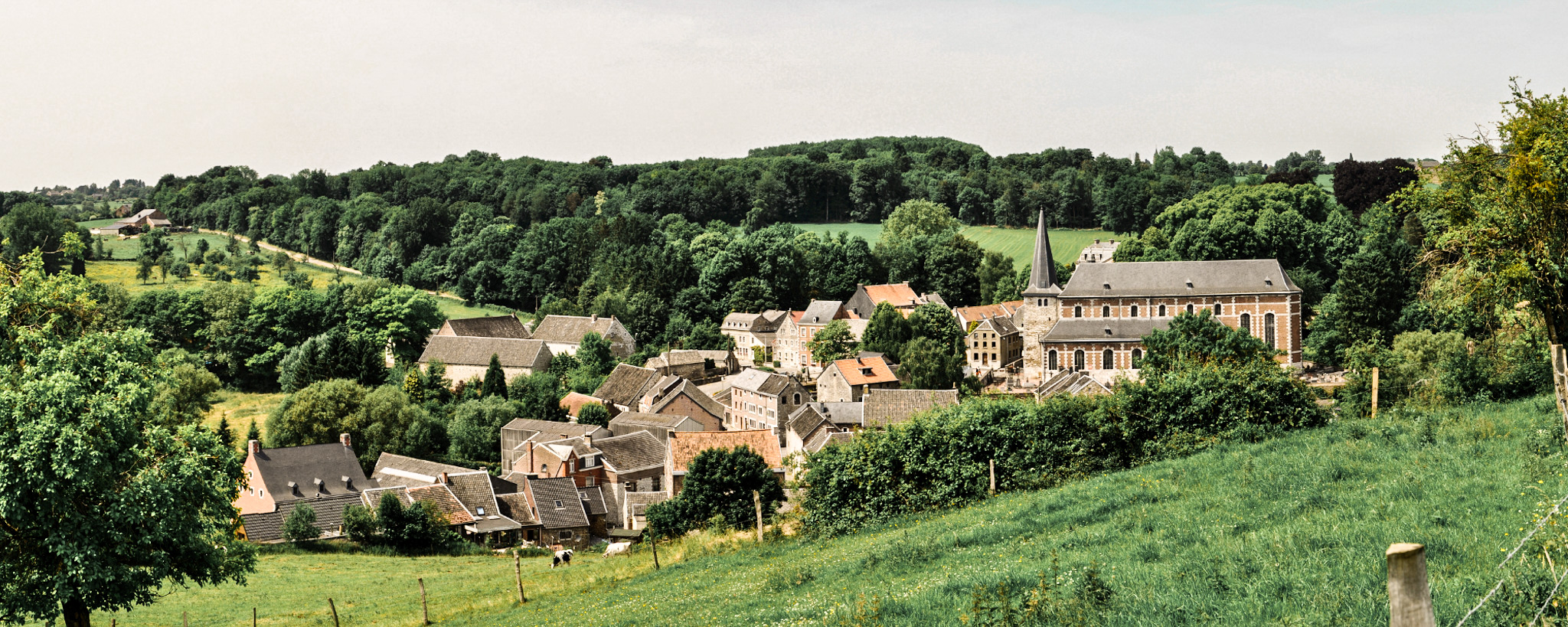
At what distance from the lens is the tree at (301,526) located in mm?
32969

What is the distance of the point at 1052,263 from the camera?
2566 inches

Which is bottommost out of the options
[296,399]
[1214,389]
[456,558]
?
[456,558]

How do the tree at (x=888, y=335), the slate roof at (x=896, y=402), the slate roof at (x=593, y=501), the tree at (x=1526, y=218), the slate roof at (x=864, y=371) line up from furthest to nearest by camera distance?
the tree at (x=888, y=335)
the slate roof at (x=864, y=371)
the slate roof at (x=896, y=402)
the slate roof at (x=593, y=501)
the tree at (x=1526, y=218)

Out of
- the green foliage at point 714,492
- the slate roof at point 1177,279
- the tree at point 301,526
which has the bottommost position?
the tree at point 301,526

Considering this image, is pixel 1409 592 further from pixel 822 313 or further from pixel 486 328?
pixel 486 328

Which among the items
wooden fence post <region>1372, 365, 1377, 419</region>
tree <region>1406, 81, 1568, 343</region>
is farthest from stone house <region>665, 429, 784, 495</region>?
tree <region>1406, 81, 1568, 343</region>

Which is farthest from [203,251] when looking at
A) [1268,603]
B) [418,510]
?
[1268,603]

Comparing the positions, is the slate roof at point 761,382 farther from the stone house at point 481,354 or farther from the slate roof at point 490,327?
the slate roof at point 490,327

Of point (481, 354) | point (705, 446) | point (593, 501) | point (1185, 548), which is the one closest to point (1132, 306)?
point (705, 446)

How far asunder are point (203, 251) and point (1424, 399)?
11017 cm

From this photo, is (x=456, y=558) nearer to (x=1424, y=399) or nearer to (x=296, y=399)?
(x=296, y=399)

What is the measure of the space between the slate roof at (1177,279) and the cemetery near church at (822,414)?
27 cm

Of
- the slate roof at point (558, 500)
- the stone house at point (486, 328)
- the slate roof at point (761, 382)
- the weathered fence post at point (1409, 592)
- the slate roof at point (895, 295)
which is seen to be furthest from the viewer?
the slate roof at point (895, 295)

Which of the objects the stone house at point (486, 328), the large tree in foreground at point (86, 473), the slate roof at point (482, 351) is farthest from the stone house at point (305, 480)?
the stone house at point (486, 328)
